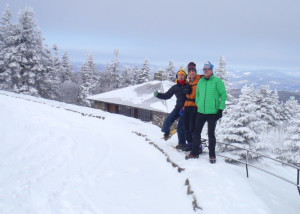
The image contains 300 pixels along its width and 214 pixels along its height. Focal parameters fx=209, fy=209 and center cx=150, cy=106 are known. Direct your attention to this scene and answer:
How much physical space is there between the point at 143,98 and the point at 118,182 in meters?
16.5

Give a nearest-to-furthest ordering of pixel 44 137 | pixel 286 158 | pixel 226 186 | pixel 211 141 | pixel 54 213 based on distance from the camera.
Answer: pixel 54 213 → pixel 226 186 → pixel 211 141 → pixel 44 137 → pixel 286 158

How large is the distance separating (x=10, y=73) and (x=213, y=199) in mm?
27724

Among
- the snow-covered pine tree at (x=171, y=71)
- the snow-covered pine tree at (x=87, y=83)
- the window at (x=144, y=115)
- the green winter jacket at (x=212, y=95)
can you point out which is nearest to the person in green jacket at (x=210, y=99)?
the green winter jacket at (x=212, y=95)

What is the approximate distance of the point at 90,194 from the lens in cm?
390

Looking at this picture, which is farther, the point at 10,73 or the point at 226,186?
the point at 10,73

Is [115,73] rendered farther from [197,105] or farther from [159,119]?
[197,105]

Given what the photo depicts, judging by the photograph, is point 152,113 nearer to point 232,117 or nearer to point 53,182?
point 232,117

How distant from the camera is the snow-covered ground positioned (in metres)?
3.58

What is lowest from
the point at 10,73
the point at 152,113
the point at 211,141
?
the point at 152,113

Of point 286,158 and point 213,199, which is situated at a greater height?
point 213,199

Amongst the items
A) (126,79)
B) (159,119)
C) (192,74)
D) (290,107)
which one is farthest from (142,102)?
(290,107)

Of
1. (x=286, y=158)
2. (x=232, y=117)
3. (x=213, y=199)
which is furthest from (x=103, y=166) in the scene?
(x=286, y=158)

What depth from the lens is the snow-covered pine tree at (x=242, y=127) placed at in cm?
1166

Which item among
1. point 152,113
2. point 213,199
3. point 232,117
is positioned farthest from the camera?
point 152,113
